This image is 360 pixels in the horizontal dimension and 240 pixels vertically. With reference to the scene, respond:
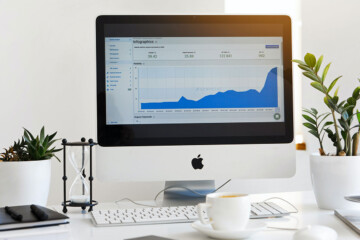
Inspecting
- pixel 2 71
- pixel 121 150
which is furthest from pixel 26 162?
pixel 2 71

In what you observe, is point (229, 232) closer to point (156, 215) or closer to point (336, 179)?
point (156, 215)

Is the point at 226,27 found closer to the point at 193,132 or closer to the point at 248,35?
the point at 248,35

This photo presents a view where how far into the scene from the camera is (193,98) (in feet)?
4.77

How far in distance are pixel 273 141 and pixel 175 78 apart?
349 millimetres

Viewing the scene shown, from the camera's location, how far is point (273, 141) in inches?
57.9

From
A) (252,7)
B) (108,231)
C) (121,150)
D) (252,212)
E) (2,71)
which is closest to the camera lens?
(108,231)

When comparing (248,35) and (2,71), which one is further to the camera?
(2,71)

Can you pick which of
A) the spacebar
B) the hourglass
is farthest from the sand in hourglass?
the spacebar

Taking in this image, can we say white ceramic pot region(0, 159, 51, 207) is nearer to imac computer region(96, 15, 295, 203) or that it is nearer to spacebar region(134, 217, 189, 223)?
imac computer region(96, 15, 295, 203)

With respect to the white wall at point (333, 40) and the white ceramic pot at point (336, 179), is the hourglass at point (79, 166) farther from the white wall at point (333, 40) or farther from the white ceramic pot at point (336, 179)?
the white wall at point (333, 40)

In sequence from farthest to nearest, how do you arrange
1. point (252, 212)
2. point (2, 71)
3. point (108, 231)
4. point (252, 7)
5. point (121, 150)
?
point (252, 7) → point (2, 71) → point (121, 150) → point (252, 212) → point (108, 231)

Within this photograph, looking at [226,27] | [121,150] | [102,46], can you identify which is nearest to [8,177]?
[121,150]

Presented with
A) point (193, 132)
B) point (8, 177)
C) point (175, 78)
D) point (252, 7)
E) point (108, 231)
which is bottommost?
point (108, 231)

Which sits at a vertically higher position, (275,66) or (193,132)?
(275,66)
